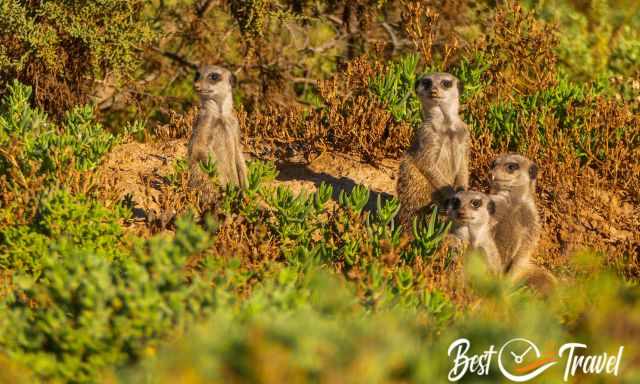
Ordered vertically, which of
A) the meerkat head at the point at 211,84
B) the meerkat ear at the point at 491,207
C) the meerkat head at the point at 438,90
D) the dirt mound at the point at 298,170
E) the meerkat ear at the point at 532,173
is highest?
the meerkat head at the point at 211,84

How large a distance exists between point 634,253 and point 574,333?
204 cm

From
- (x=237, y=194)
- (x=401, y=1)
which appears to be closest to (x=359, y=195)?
(x=237, y=194)

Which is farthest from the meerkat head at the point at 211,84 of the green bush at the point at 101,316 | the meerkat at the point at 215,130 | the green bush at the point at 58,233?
the green bush at the point at 101,316

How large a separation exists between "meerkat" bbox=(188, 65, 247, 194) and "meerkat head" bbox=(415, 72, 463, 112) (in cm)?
125

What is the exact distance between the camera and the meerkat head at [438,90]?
5840mm

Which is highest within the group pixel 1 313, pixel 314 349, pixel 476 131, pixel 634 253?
pixel 314 349

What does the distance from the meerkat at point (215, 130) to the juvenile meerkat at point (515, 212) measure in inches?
66.8

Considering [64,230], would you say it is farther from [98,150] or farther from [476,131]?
[476,131]

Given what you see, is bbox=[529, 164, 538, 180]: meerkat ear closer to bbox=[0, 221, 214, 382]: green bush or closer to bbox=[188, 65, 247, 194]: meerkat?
bbox=[188, 65, 247, 194]: meerkat

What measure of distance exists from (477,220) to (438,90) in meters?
1.02

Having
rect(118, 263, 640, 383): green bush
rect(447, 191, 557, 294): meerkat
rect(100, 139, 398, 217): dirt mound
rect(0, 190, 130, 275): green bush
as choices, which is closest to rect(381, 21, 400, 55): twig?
rect(100, 139, 398, 217): dirt mound

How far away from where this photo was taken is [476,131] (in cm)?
679

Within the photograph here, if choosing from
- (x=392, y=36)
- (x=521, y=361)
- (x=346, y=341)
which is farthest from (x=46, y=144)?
(x=392, y=36)

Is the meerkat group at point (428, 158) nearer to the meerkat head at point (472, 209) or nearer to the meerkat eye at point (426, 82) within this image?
the meerkat eye at point (426, 82)
